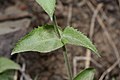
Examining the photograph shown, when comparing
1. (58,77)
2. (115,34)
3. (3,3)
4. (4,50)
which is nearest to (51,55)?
(58,77)

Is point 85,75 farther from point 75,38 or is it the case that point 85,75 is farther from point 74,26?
point 74,26

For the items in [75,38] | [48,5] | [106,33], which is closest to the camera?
[48,5]

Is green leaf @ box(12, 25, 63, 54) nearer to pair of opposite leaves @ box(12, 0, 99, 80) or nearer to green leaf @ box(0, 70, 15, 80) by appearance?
pair of opposite leaves @ box(12, 0, 99, 80)

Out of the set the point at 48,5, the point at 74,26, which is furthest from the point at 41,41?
the point at 74,26

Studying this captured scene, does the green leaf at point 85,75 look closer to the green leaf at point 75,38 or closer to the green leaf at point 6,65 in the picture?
the green leaf at point 75,38

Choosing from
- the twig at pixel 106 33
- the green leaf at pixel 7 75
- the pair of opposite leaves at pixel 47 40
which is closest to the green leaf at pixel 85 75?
the pair of opposite leaves at pixel 47 40
